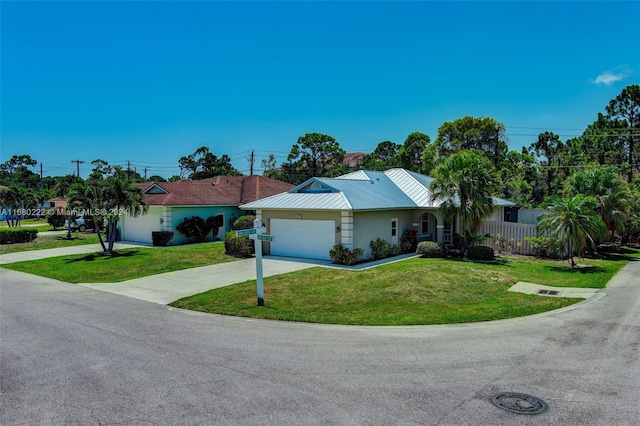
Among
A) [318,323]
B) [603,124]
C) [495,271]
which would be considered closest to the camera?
[318,323]

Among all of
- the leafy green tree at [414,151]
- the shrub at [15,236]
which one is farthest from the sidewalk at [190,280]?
the leafy green tree at [414,151]

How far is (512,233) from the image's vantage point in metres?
22.9

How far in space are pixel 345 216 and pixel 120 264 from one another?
11.1m

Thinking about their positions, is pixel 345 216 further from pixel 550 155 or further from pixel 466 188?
pixel 550 155

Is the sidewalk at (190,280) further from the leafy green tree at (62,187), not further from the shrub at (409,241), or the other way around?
the leafy green tree at (62,187)

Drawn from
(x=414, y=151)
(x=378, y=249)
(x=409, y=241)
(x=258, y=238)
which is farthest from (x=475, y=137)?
(x=258, y=238)

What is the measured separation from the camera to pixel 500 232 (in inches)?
917

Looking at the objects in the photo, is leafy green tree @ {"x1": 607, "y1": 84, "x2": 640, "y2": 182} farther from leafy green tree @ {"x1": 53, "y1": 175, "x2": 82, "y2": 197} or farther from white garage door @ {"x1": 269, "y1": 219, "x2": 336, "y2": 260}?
leafy green tree @ {"x1": 53, "y1": 175, "x2": 82, "y2": 197}

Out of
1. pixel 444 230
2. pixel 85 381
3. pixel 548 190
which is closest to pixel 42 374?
pixel 85 381

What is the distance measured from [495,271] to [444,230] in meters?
8.33

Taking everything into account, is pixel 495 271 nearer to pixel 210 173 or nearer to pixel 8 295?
pixel 8 295

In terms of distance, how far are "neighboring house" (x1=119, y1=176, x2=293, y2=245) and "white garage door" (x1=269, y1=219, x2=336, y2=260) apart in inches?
367

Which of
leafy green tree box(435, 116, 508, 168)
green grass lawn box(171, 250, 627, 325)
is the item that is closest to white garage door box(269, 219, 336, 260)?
green grass lawn box(171, 250, 627, 325)

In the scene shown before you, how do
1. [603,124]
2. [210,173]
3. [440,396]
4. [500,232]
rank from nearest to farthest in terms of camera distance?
[440,396] → [500,232] → [603,124] → [210,173]
